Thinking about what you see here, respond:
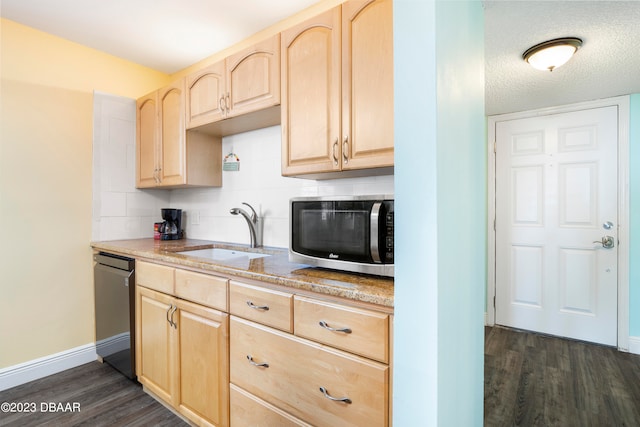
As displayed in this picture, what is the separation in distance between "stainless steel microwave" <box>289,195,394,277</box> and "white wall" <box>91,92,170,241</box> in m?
1.89

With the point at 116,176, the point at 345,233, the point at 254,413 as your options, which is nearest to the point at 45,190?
the point at 116,176

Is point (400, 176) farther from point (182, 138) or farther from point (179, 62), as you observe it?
point (179, 62)

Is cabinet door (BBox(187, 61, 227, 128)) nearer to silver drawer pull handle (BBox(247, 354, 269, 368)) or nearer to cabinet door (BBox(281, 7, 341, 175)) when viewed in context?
cabinet door (BBox(281, 7, 341, 175))

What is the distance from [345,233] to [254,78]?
1105mm

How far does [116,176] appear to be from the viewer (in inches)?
101

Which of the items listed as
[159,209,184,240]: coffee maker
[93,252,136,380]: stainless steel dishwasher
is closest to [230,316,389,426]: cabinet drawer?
[93,252,136,380]: stainless steel dishwasher

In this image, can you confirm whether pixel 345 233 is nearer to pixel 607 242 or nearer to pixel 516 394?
pixel 516 394

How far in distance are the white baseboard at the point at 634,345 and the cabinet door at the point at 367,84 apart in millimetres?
2931

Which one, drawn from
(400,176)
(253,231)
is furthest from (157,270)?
(400,176)

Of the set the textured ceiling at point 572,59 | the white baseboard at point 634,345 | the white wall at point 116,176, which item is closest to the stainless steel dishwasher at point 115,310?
the white wall at point 116,176

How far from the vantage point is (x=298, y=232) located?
145 cm

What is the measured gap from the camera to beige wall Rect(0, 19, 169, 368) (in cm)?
207

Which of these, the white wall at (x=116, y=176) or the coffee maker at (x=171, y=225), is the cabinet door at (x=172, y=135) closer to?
the coffee maker at (x=171, y=225)

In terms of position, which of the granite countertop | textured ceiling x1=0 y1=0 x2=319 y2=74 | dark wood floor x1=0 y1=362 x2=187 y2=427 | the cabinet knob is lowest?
dark wood floor x1=0 y1=362 x2=187 y2=427
